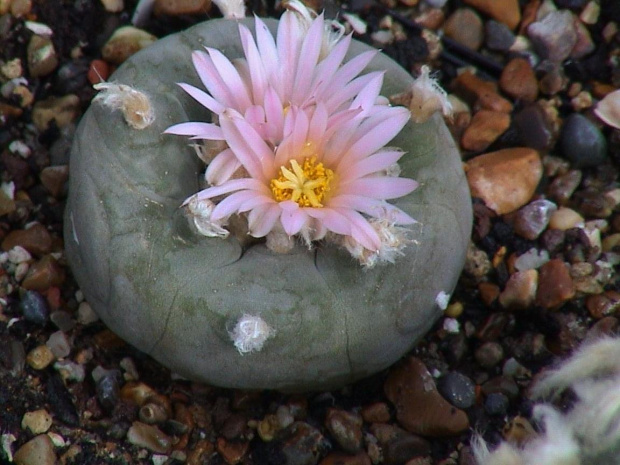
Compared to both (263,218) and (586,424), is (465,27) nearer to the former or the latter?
(263,218)

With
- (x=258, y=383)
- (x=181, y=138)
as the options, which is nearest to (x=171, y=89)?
(x=181, y=138)

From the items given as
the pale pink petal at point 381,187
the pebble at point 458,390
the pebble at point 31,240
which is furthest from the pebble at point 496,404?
the pebble at point 31,240

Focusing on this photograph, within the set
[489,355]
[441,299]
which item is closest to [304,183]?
[441,299]

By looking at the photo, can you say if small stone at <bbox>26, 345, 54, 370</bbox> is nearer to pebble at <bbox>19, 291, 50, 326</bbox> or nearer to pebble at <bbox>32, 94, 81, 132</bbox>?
pebble at <bbox>19, 291, 50, 326</bbox>

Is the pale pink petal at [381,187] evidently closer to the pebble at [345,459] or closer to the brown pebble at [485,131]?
the pebble at [345,459]

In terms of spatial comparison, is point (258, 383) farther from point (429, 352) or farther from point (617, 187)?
point (617, 187)
